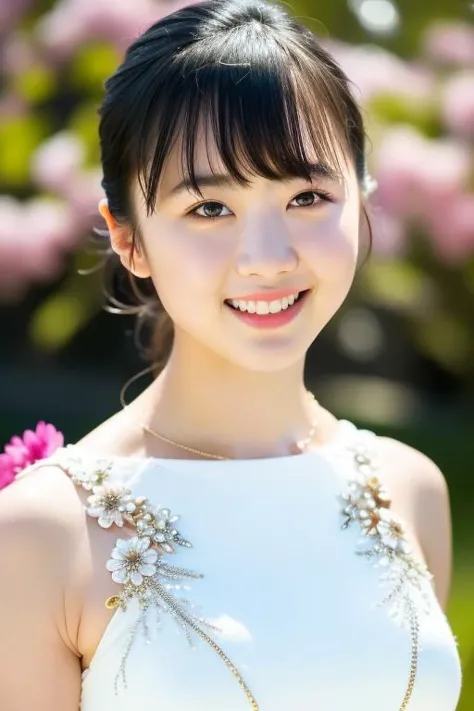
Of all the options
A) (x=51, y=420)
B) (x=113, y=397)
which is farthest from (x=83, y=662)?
(x=113, y=397)

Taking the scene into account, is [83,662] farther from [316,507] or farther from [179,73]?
[179,73]

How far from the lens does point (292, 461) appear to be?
5.96 feet

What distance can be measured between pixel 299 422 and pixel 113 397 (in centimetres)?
444

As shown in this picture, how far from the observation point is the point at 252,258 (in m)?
1.61

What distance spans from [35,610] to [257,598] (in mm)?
282

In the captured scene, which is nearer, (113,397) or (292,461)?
(292,461)

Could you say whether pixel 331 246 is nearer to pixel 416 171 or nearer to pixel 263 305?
pixel 263 305

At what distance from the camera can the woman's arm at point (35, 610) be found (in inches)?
62.2

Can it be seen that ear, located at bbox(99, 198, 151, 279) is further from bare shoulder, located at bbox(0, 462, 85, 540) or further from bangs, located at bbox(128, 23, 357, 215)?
bare shoulder, located at bbox(0, 462, 85, 540)

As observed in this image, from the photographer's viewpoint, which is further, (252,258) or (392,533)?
(392,533)

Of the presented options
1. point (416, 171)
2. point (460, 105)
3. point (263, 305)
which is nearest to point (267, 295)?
point (263, 305)

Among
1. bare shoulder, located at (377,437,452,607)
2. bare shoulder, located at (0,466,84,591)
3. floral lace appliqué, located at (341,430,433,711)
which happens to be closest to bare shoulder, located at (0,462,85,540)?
bare shoulder, located at (0,466,84,591)

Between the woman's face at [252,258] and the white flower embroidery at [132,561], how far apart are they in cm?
27

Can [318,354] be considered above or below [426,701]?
below
